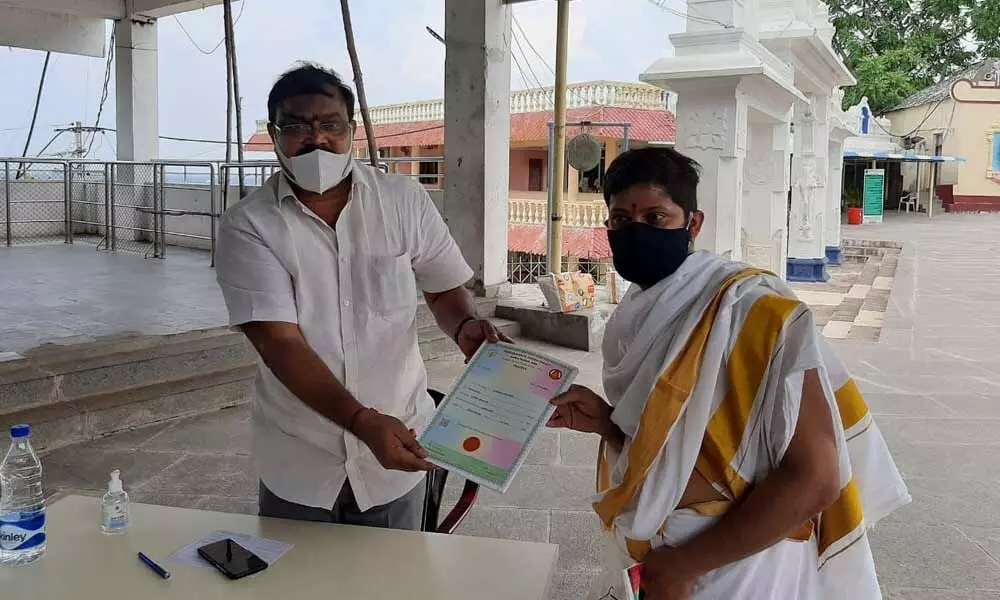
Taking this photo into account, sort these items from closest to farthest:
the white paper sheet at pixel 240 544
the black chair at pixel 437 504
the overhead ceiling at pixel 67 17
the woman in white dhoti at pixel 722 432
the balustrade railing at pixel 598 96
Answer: the woman in white dhoti at pixel 722 432
the white paper sheet at pixel 240 544
the black chair at pixel 437 504
the overhead ceiling at pixel 67 17
the balustrade railing at pixel 598 96

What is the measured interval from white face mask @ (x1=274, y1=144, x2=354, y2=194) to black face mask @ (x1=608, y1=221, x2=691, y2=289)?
0.68m

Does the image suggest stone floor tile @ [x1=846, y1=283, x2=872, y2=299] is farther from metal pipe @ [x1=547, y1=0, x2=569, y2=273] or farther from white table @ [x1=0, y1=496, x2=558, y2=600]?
white table @ [x1=0, y1=496, x2=558, y2=600]

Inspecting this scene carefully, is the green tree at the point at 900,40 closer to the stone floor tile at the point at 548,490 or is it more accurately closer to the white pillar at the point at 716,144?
the white pillar at the point at 716,144

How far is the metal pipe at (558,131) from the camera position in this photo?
6445 millimetres

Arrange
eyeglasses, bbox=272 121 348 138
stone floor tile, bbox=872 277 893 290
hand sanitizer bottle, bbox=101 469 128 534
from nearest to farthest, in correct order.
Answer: hand sanitizer bottle, bbox=101 469 128 534
eyeglasses, bbox=272 121 348 138
stone floor tile, bbox=872 277 893 290

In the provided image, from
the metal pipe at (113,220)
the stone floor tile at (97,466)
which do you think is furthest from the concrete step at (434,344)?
the metal pipe at (113,220)

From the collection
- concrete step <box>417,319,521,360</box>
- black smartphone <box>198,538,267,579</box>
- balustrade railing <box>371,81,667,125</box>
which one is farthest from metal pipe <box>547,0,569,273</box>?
balustrade railing <box>371,81,667,125</box>

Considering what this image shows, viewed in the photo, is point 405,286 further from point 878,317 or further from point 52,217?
point 52,217

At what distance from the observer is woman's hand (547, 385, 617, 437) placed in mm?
1578

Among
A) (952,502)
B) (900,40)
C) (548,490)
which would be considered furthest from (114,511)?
(900,40)

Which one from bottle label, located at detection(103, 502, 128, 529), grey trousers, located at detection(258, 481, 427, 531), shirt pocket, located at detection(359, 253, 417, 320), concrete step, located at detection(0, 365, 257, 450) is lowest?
concrete step, located at detection(0, 365, 257, 450)

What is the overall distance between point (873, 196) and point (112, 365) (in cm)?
2405

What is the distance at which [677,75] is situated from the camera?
737 centimetres

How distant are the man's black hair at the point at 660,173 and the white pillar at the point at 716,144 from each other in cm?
613
